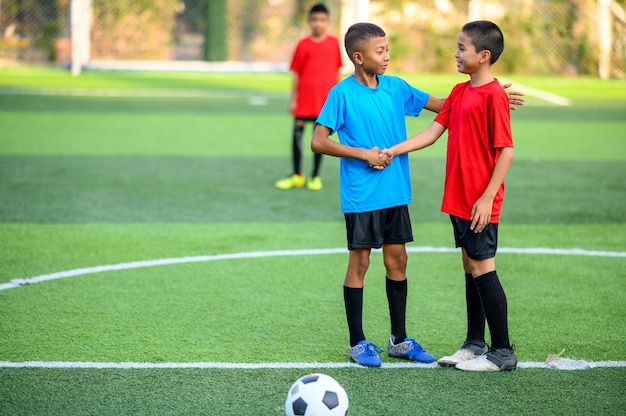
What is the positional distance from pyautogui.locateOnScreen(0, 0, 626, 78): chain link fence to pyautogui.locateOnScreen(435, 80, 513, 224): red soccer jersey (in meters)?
19.1

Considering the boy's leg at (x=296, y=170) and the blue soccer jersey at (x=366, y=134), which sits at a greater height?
the blue soccer jersey at (x=366, y=134)

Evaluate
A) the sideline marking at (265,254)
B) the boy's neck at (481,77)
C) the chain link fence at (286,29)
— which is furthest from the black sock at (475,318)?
the chain link fence at (286,29)

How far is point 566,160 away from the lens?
36.6 feet

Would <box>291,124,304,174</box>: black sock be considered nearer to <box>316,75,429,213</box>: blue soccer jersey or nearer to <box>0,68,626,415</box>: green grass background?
<box>0,68,626,415</box>: green grass background

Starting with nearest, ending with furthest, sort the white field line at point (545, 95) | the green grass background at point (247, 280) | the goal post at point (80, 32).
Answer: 1. the green grass background at point (247, 280)
2. the white field line at point (545, 95)
3. the goal post at point (80, 32)

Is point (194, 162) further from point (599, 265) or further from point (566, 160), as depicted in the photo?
point (599, 265)

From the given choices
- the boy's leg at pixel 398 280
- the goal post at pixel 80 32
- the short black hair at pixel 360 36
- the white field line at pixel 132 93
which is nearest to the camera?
the short black hair at pixel 360 36

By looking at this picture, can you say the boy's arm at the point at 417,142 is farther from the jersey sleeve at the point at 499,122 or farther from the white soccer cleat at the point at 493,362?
the white soccer cleat at the point at 493,362

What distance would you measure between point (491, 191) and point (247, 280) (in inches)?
88.7

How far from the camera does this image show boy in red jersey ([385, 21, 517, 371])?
4.09 metres

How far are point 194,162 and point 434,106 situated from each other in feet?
21.7

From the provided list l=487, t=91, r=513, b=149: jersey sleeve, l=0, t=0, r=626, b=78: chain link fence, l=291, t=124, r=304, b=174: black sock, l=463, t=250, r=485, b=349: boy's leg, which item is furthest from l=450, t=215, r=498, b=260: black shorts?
l=0, t=0, r=626, b=78: chain link fence

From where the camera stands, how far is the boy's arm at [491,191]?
407 centimetres

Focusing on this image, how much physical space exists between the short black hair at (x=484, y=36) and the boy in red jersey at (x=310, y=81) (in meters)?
5.09
